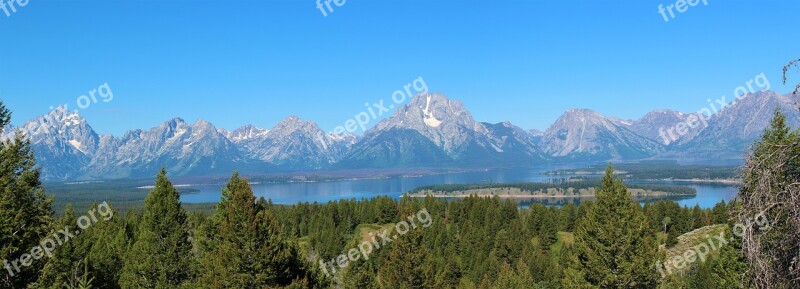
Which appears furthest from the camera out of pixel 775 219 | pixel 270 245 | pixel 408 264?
pixel 408 264

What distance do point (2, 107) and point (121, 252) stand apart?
25.2 meters

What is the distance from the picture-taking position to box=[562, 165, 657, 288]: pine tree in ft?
92.0

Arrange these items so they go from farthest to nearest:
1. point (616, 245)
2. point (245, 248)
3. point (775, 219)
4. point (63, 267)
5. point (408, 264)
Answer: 1. point (408, 264)
2. point (63, 267)
3. point (616, 245)
4. point (245, 248)
5. point (775, 219)

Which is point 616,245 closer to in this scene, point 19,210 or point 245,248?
point 245,248

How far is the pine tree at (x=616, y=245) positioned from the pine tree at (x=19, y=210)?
88.7ft

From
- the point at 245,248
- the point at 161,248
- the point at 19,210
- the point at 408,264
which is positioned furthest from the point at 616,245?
the point at 19,210

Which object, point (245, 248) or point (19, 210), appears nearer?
point (19, 210)

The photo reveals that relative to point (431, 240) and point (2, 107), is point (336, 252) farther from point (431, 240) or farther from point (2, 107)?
point (2, 107)

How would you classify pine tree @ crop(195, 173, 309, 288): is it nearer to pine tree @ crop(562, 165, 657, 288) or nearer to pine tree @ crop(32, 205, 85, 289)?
pine tree @ crop(32, 205, 85, 289)

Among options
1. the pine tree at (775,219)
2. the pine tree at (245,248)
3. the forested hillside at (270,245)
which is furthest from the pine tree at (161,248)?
the pine tree at (775,219)

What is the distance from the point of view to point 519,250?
9119cm

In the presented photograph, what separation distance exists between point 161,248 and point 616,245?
1024 inches

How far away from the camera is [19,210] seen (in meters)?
23.0

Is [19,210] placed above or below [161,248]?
above
